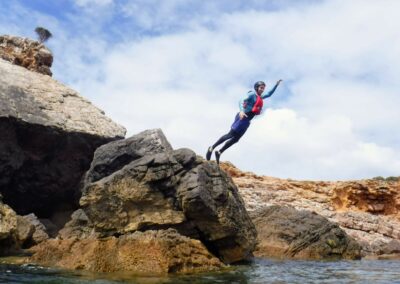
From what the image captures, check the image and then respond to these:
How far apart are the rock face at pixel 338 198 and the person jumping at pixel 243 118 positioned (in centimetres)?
1087

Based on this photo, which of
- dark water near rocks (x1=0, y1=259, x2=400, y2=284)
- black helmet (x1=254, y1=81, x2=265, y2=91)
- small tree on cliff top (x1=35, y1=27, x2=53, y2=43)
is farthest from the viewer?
small tree on cliff top (x1=35, y1=27, x2=53, y2=43)

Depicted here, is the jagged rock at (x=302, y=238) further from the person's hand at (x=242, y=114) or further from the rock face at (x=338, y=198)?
the rock face at (x=338, y=198)

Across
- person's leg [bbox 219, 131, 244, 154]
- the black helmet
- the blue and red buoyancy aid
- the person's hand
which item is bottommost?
person's leg [bbox 219, 131, 244, 154]

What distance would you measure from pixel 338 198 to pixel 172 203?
20.5 m

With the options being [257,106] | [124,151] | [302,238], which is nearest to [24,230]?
[124,151]

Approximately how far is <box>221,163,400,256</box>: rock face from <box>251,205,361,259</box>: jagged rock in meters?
7.35

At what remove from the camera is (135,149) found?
15.4 m

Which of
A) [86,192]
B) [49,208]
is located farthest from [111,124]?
[86,192]

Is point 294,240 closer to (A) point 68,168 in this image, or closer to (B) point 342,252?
(B) point 342,252

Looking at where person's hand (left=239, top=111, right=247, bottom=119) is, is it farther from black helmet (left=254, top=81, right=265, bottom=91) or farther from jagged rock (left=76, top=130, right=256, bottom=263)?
jagged rock (left=76, top=130, right=256, bottom=263)

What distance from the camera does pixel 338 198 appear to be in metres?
30.6

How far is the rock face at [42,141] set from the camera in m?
17.6

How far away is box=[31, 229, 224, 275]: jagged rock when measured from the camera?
1044cm

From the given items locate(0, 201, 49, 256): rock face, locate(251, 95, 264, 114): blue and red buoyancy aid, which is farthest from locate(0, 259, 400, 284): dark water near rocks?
locate(251, 95, 264, 114): blue and red buoyancy aid
